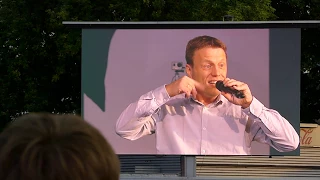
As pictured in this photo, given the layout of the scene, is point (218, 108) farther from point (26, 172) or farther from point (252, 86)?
point (26, 172)

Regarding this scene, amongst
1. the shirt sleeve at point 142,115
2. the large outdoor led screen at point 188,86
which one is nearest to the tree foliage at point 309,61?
the large outdoor led screen at point 188,86

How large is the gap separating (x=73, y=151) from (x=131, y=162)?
1121cm

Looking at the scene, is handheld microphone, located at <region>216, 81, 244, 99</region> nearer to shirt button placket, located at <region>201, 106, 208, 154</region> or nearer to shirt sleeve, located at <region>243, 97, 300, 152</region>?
shirt sleeve, located at <region>243, 97, 300, 152</region>

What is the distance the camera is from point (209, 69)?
37.4 ft

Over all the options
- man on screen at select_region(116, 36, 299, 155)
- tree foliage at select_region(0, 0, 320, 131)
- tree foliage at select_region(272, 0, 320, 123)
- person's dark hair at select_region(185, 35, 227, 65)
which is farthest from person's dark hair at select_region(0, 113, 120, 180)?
tree foliage at select_region(272, 0, 320, 123)

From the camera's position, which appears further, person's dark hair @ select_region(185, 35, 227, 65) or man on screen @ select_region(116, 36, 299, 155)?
person's dark hair @ select_region(185, 35, 227, 65)

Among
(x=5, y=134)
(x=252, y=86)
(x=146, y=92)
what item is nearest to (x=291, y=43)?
(x=252, y=86)

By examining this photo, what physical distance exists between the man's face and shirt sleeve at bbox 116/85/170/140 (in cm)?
68

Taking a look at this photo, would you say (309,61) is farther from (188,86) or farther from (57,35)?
(188,86)

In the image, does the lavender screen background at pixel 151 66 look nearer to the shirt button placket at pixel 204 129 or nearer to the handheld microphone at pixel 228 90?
the handheld microphone at pixel 228 90

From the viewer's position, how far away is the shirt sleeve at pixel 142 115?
37.4 ft

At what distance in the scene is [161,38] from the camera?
11.5 meters

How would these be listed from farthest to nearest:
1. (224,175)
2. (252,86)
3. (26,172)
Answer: (224,175)
(252,86)
(26,172)

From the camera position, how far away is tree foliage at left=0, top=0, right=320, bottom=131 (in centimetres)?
1838
